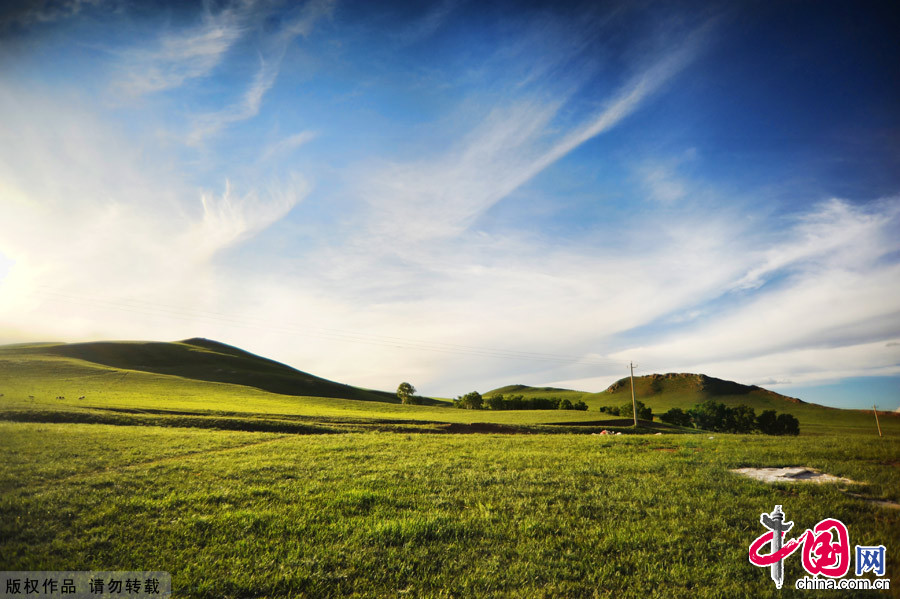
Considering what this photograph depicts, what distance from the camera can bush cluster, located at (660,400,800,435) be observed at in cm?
9131

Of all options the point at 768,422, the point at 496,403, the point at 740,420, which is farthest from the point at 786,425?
the point at 496,403

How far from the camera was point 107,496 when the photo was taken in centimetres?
1106

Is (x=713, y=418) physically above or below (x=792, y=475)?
below

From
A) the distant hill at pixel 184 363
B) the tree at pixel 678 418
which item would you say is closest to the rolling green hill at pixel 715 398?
the tree at pixel 678 418

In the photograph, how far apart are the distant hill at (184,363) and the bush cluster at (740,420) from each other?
303ft

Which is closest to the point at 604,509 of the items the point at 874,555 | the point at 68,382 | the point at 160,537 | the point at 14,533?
the point at 874,555

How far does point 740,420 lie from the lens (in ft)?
319

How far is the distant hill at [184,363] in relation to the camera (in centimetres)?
9812

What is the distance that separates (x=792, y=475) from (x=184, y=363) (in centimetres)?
13324

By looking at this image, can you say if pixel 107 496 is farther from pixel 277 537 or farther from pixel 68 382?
pixel 68 382

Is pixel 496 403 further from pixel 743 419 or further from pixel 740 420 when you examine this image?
pixel 743 419

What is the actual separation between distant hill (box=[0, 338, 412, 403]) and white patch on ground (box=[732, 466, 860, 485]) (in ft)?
323

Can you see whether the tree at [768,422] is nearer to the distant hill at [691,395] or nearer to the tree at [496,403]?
the distant hill at [691,395]

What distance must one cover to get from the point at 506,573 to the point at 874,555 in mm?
6351
